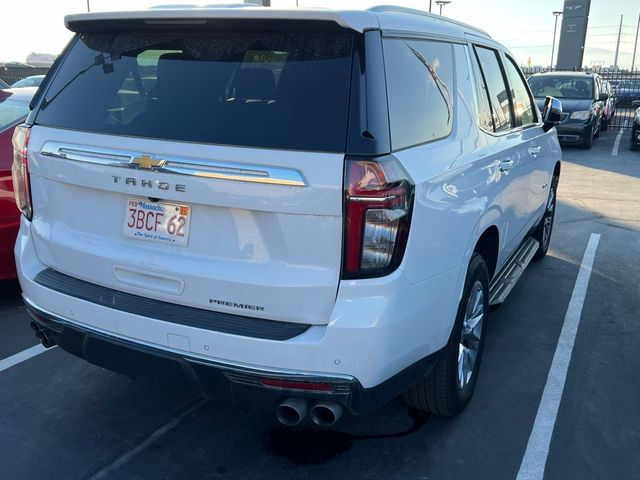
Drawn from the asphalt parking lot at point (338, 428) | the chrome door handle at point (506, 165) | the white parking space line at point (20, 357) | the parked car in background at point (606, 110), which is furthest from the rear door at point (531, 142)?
the parked car in background at point (606, 110)

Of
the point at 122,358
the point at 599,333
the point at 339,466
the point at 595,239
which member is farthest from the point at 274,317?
the point at 595,239

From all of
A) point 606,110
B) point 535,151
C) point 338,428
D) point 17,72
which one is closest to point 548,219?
point 535,151

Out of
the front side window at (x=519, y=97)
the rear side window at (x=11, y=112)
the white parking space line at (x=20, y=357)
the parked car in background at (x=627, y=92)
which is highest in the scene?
the front side window at (x=519, y=97)

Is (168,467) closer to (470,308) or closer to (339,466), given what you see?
(339,466)

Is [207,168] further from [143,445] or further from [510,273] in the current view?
[510,273]

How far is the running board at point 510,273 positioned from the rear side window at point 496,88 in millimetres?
1047

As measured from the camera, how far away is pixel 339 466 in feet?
9.83

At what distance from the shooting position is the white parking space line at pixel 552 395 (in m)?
3.03

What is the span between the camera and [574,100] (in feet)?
51.0

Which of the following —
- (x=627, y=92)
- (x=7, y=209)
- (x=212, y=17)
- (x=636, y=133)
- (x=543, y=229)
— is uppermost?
(x=212, y=17)

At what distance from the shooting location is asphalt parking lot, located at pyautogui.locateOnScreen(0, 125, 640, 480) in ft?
9.77

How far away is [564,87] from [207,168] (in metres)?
15.8

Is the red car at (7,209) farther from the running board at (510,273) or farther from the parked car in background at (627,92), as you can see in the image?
the parked car in background at (627,92)

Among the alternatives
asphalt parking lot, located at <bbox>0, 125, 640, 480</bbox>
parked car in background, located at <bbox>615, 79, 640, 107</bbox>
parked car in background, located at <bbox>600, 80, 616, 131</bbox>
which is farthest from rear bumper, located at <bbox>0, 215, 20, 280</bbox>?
parked car in background, located at <bbox>615, 79, 640, 107</bbox>
